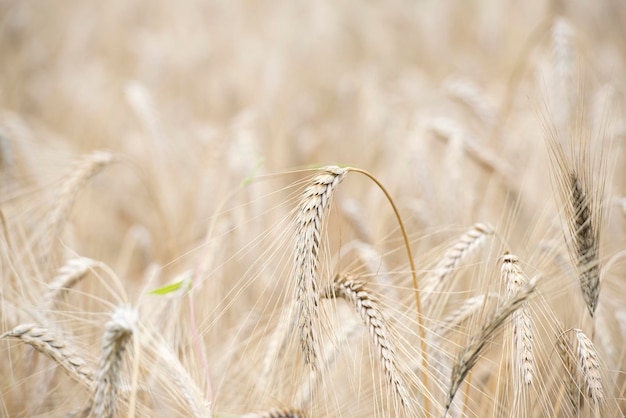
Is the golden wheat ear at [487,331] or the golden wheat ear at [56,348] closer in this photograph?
the golden wheat ear at [487,331]

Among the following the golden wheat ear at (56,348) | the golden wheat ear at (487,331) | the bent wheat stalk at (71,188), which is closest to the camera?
the golden wheat ear at (487,331)

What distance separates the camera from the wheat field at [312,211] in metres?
1.01

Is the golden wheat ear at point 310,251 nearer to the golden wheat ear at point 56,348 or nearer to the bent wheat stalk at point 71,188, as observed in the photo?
the golden wheat ear at point 56,348

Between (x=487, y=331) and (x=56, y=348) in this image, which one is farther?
(x=56, y=348)

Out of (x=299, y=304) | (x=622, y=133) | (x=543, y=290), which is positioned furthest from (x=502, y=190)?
(x=299, y=304)

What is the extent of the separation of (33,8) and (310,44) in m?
3.13

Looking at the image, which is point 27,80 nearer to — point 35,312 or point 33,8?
point 33,8

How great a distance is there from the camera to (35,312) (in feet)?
3.88

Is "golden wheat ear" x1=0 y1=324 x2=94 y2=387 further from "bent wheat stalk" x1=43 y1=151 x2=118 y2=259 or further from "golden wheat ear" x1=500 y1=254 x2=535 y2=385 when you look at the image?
"golden wheat ear" x1=500 y1=254 x2=535 y2=385

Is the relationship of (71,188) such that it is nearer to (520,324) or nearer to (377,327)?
(377,327)

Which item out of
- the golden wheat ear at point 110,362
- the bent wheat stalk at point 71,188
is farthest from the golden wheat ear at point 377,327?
the bent wheat stalk at point 71,188

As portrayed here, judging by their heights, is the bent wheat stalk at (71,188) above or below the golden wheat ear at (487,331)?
above

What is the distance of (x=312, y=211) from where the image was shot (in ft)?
2.97

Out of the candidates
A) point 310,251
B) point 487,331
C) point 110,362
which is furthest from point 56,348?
point 487,331
